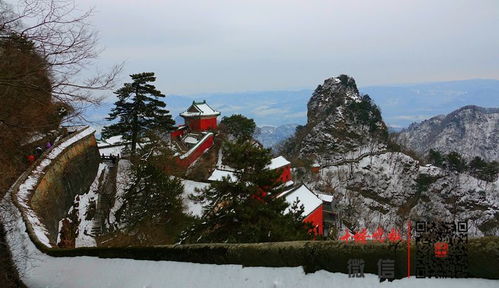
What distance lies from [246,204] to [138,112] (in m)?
10.9

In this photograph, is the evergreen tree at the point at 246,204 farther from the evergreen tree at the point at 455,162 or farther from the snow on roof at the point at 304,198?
the evergreen tree at the point at 455,162

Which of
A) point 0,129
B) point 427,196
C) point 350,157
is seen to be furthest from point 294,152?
point 0,129

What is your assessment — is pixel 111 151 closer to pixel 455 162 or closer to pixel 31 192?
pixel 31 192

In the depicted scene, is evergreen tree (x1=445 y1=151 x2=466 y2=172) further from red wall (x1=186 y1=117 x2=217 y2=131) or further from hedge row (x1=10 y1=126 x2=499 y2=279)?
hedge row (x1=10 y1=126 x2=499 y2=279)

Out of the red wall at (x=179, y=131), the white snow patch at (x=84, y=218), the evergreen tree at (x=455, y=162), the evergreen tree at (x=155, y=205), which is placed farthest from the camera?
the evergreen tree at (x=455, y=162)

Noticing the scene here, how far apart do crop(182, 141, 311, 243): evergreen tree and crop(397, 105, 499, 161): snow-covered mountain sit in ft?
276

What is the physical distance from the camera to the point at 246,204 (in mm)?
10984

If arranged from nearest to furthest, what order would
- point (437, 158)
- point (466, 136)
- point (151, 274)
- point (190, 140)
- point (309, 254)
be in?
1. point (309, 254)
2. point (151, 274)
3. point (190, 140)
4. point (437, 158)
5. point (466, 136)

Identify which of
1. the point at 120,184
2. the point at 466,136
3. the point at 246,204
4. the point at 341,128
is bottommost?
the point at 466,136

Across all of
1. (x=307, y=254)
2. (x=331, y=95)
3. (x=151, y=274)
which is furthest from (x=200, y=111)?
(x=331, y=95)

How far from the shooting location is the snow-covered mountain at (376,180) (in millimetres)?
37844

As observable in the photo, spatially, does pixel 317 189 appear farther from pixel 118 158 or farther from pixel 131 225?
pixel 131 225

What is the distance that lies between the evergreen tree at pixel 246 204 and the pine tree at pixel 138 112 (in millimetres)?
9435

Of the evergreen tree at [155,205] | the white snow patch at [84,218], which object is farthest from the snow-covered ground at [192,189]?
the white snow patch at [84,218]
